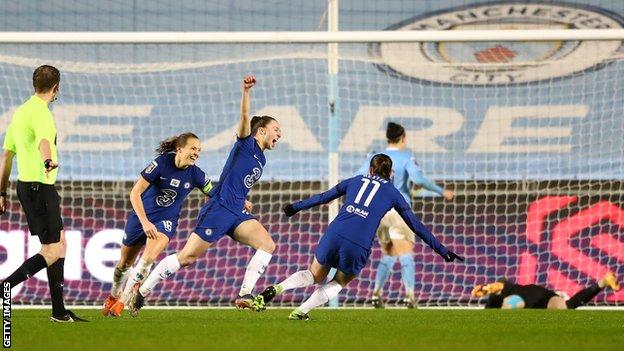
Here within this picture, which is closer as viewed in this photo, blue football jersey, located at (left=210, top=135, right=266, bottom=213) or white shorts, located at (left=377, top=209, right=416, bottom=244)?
blue football jersey, located at (left=210, top=135, right=266, bottom=213)

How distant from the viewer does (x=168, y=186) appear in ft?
32.2

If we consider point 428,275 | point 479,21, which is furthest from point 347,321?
point 479,21

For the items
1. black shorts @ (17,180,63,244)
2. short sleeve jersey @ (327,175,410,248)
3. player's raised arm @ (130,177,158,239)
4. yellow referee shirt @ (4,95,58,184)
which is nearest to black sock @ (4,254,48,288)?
black shorts @ (17,180,63,244)

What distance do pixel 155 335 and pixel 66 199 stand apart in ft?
21.1

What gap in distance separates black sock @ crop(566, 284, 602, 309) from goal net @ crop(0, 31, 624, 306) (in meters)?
1.21

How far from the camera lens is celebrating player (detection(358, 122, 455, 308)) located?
1241cm

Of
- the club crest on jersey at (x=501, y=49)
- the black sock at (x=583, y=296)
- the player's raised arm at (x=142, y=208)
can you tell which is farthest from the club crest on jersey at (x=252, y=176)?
the club crest on jersey at (x=501, y=49)

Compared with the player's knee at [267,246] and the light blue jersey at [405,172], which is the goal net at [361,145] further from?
the player's knee at [267,246]

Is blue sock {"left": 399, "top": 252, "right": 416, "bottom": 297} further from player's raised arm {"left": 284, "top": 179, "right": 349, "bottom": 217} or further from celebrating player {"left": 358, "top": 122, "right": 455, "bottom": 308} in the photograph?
player's raised arm {"left": 284, "top": 179, "right": 349, "bottom": 217}

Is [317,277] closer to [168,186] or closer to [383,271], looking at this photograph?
[168,186]

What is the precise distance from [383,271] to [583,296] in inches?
75.5

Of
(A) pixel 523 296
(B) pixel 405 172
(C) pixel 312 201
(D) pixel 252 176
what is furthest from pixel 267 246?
(A) pixel 523 296

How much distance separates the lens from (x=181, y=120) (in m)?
15.4

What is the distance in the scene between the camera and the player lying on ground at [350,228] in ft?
29.5
